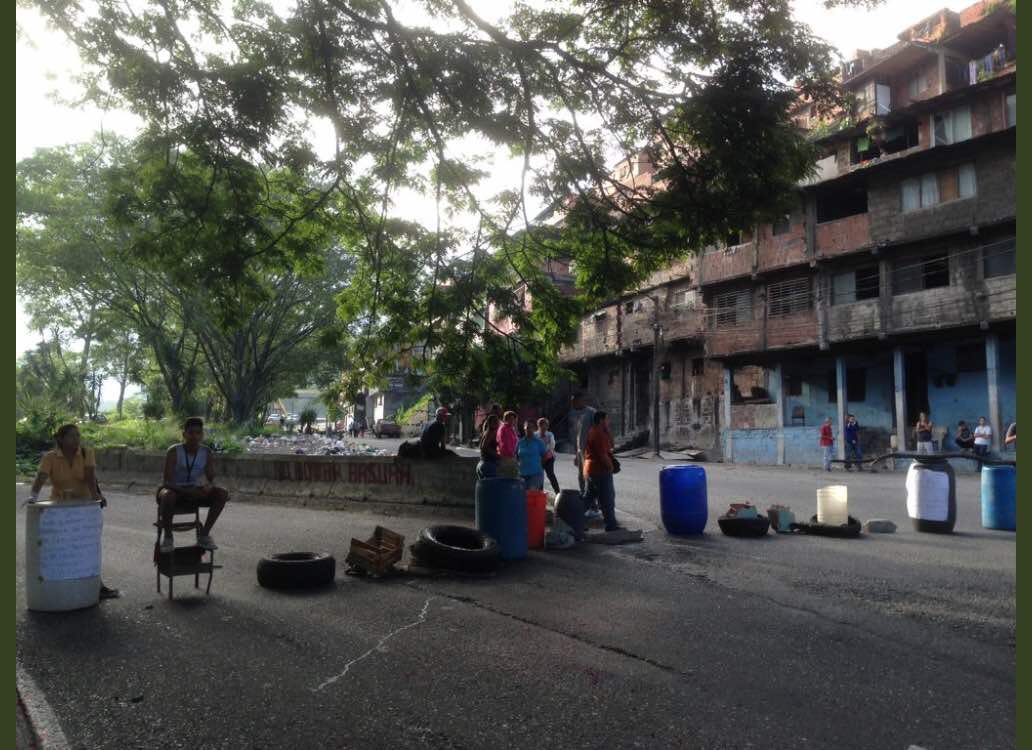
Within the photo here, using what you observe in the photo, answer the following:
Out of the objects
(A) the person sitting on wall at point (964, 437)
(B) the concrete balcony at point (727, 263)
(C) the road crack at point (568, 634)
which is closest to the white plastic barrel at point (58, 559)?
(C) the road crack at point (568, 634)

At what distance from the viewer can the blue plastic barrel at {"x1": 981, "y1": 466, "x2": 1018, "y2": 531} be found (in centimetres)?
1067

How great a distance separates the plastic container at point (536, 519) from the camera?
30.4 feet

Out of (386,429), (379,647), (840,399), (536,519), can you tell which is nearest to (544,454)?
(536,519)

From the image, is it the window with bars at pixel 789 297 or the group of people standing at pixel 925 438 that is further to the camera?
the window with bars at pixel 789 297

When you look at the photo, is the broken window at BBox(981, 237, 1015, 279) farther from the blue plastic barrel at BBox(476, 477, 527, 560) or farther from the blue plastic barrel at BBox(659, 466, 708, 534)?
the blue plastic barrel at BBox(476, 477, 527, 560)

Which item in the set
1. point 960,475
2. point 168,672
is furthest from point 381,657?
point 960,475

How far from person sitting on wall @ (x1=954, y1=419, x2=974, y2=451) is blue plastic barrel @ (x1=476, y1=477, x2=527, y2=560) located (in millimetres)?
20539

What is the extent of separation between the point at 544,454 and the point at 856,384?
21.1 metres

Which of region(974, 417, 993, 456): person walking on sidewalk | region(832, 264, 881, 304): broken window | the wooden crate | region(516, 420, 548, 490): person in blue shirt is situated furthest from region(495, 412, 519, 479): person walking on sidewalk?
region(832, 264, 881, 304): broken window

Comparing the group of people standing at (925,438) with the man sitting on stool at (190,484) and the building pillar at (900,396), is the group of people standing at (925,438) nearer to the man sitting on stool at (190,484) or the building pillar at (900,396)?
the building pillar at (900,396)

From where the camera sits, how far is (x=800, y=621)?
595cm

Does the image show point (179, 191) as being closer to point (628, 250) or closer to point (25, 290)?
point (628, 250)

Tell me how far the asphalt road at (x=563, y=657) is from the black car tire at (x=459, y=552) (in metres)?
0.27

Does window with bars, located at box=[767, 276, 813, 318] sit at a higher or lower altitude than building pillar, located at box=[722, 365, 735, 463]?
higher
